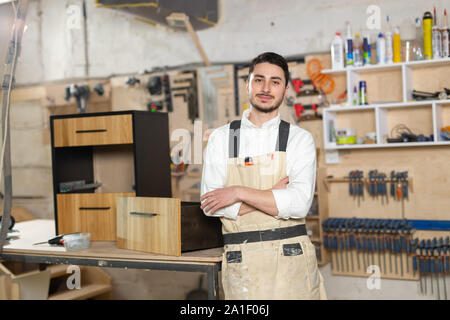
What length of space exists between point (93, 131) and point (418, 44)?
2.45 meters

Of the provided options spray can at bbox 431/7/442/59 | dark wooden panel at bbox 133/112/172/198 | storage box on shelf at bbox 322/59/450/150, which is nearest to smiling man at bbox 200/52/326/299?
dark wooden panel at bbox 133/112/172/198

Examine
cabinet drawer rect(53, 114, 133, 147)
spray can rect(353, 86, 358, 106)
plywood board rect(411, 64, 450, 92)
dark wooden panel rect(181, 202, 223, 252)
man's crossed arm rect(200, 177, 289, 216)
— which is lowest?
dark wooden panel rect(181, 202, 223, 252)

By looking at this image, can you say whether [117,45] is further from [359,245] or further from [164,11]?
[359,245]

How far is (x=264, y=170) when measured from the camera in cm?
219

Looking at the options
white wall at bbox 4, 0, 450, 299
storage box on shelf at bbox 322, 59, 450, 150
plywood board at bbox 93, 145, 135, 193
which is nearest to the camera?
plywood board at bbox 93, 145, 135, 193

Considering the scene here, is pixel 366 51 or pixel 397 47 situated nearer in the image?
pixel 397 47

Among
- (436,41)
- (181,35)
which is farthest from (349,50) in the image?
(181,35)

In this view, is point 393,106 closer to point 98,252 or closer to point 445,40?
point 445,40

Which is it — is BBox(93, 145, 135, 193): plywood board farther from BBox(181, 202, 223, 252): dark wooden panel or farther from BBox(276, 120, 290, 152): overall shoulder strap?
BBox(276, 120, 290, 152): overall shoulder strap

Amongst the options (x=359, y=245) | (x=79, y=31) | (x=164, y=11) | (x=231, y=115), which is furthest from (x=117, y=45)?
(x=359, y=245)

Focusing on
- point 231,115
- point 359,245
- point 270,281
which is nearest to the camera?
point 270,281

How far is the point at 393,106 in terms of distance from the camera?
360cm

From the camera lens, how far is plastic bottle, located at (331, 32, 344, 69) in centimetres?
374
